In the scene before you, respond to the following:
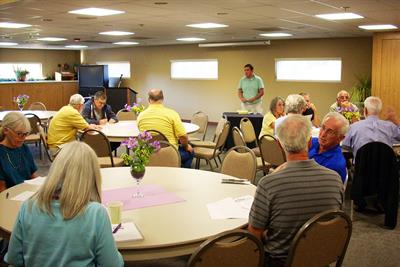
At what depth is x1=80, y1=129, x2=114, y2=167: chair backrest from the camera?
17.1 feet

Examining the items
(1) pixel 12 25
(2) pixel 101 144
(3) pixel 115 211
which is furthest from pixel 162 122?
(1) pixel 12 25

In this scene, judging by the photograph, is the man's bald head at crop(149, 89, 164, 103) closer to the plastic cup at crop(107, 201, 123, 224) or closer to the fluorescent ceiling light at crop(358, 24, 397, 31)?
the plastic cup at crop(107, 201, 123, 224)

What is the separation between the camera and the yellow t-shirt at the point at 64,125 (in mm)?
5566

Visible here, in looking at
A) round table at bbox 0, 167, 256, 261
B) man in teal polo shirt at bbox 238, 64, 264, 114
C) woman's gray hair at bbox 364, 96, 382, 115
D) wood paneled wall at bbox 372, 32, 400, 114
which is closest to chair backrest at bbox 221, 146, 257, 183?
round table at bbox 0, 167, 256, 261

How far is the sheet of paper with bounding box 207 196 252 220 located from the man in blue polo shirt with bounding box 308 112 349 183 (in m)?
0.90

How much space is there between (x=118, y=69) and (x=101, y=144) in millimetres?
11505

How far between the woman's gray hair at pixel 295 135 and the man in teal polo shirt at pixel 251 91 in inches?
282

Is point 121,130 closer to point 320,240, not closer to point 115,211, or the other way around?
point 115,211

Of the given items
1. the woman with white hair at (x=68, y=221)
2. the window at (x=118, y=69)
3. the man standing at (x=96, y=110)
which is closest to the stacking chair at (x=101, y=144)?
the man standing at (x=96, y=110)

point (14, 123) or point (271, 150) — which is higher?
point (14, 123)

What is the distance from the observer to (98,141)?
17.3ft

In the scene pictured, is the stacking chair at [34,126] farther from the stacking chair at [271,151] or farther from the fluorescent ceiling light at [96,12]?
the stacking chair at [271,151]

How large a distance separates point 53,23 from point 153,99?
3598 mm

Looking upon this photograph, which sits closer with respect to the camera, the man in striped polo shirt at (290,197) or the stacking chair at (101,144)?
the man in striped polo shirt at (290,197)
